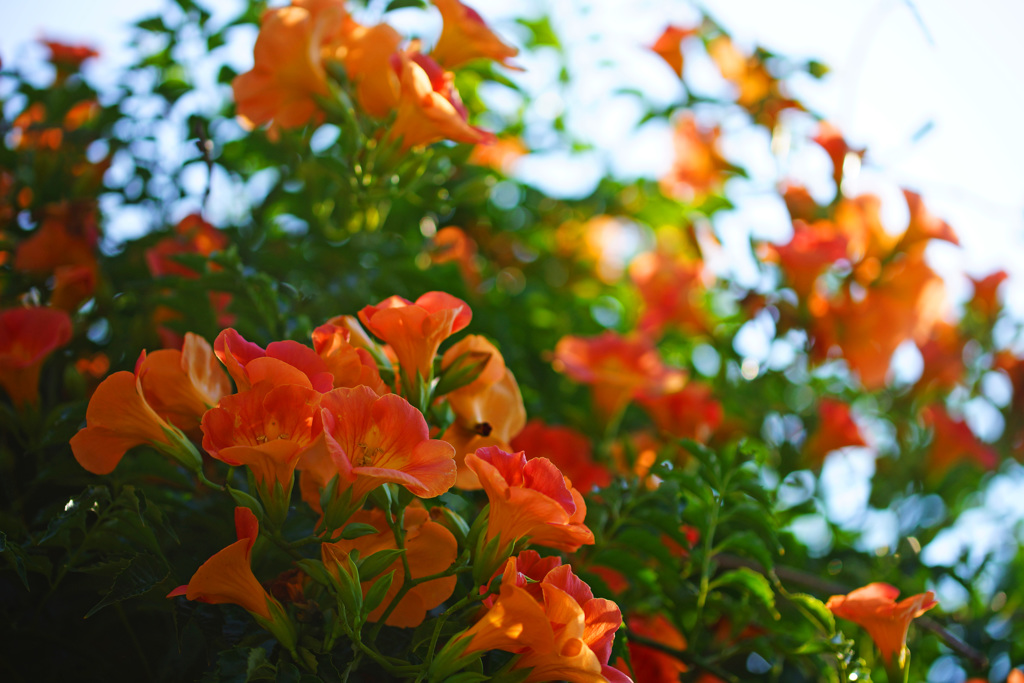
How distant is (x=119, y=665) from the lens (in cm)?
84

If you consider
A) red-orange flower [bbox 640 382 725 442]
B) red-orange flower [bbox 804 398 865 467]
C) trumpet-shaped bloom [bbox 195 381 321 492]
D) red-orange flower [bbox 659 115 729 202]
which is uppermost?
trumpet-shaped bloom [bbox 195 381 321 492]

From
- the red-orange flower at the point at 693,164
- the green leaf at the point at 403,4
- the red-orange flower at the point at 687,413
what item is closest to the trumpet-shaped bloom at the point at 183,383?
the green leaf at the point at 403,4

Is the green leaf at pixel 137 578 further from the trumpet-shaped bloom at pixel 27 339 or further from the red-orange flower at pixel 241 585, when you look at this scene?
the trumpet-shaped bloom at pixel 27 339

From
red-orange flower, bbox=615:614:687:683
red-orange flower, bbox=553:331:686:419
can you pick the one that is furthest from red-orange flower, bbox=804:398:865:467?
red-orange flower, bbox=615:614:687:683

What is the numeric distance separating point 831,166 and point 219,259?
1.57 meters

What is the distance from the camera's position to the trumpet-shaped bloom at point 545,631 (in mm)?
669

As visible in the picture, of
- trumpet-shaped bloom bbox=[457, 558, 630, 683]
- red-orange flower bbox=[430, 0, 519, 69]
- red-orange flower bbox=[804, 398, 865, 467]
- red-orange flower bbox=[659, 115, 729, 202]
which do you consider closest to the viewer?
trumpet-shaped bloom bbox=[457, 558, 630, 683]

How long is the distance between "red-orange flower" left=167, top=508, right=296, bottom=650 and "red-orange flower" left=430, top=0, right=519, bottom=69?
2.74ft

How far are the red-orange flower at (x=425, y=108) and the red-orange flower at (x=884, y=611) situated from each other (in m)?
0.80

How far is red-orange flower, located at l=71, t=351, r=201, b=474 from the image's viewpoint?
2.51 ft

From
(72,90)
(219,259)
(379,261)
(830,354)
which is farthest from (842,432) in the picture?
(72,90)

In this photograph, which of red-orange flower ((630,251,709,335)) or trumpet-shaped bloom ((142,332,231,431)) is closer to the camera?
trumpet-shaped bloom ((142,332,231,431))

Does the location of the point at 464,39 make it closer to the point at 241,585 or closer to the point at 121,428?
the point at 121,428

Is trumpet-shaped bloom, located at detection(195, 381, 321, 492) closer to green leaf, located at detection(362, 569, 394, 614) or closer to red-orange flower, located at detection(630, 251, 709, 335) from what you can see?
green leaf, located at detection(362, 569, 394, 614)
